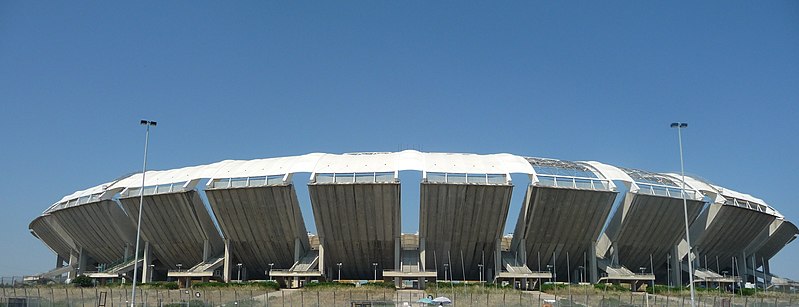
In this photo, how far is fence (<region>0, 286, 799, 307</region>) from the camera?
48.5 metres

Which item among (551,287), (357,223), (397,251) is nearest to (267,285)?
(357,223)

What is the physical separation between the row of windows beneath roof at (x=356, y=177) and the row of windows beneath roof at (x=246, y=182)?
3.97 metres

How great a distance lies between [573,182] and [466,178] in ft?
32.5

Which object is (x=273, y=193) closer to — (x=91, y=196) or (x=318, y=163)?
(x=318, y=163)

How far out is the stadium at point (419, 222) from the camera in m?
65.7

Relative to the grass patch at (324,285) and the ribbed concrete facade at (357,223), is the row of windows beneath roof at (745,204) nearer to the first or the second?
the ribbed concrete facade at (357,223)

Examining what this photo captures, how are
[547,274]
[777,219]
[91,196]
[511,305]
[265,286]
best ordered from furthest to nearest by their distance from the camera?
[777,219] → [91,196] → [547,274] → [265,286] → [511,305]

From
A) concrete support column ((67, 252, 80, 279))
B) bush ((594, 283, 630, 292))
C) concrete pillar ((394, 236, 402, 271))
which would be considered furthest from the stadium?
concrete support column ((67, 252, 80, 279))

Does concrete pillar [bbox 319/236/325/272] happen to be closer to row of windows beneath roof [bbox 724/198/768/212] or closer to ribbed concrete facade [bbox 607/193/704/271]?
ribbed concrete facade [bbox 607/193/704/271]

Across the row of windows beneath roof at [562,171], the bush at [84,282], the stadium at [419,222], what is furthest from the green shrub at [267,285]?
the row of windows beneath roof at [562,171]

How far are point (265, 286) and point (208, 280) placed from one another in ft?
30.9

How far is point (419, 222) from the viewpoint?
68062 millimetres

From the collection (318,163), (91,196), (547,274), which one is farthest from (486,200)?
(91,196)

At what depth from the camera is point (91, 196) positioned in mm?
74000
